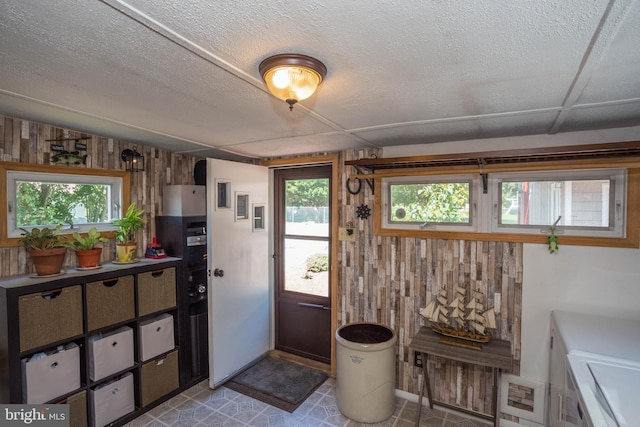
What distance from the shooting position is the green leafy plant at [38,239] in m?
2.00

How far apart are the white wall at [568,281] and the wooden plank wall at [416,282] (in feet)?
0.25

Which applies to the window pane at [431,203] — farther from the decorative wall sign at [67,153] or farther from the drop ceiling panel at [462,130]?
the decorative wall sign at [67,153]

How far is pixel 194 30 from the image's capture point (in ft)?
3.19

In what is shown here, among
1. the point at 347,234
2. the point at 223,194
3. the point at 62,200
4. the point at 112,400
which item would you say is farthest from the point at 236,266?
the point at 62,200

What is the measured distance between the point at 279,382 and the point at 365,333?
37.9 inches

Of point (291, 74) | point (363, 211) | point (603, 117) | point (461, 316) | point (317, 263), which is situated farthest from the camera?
point (317, 263)

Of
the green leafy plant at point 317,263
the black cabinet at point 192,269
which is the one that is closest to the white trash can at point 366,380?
the green leafy plant at point 317,263

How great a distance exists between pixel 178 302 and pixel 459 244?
7.83 feet

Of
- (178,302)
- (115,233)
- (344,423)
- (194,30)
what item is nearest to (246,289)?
(178,302)

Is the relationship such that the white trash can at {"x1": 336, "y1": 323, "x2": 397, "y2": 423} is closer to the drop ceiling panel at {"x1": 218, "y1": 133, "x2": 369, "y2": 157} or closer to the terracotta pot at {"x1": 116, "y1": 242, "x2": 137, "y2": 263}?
the drop ceiling panel at {"x1": 218, "y1": 133, "x2": 369, "y2": 157}

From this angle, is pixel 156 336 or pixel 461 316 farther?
pixel 156 336

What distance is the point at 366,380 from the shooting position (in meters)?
2.36

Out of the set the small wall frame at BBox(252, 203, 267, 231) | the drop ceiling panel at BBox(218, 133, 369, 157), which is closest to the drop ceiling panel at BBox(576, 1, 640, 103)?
the drop ceiling panel at BBox(218, 133, 369, 157)

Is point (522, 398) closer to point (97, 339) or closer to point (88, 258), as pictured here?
point (97, 339)
